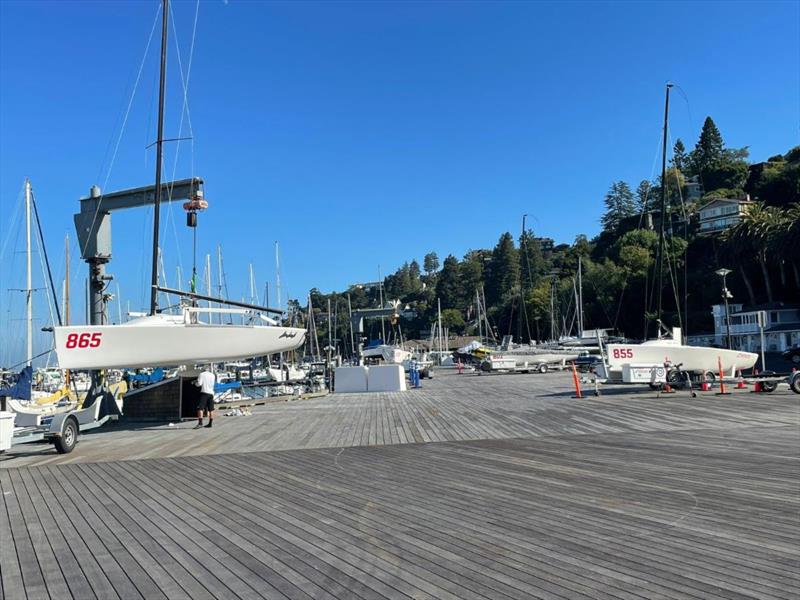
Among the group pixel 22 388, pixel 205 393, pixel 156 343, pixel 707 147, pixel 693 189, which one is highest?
pixel 707 147

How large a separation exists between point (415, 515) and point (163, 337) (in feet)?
32.3

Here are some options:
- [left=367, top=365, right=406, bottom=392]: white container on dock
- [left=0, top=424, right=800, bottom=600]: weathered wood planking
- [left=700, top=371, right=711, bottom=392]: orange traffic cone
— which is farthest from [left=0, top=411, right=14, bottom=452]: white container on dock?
[left=700, top=371, right=711, bottom=392]: orange traffic cone

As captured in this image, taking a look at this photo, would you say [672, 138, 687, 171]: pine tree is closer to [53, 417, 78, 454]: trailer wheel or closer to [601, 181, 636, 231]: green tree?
[601, 181, 636, 231]: green tree

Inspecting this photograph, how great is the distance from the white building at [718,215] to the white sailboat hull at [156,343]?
93.7 m

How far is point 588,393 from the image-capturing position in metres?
19.3

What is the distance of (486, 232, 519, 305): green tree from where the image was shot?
139 meters

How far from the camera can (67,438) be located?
10.7m

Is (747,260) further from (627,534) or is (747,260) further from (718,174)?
(627,534)

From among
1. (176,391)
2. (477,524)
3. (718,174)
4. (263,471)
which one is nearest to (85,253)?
(176,391)

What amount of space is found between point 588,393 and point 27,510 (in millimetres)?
16304

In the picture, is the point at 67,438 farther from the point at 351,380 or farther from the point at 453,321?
the point at 453,321

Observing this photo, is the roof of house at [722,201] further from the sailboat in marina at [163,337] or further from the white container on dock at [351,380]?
the sailboat in marina at [163,337]

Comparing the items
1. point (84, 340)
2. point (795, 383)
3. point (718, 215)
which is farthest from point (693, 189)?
point (84, 340)

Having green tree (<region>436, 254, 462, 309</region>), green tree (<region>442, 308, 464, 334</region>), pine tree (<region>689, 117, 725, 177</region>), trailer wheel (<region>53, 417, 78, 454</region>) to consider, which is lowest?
trailer wheel (<region>53, 417, 78, 454</region>)
